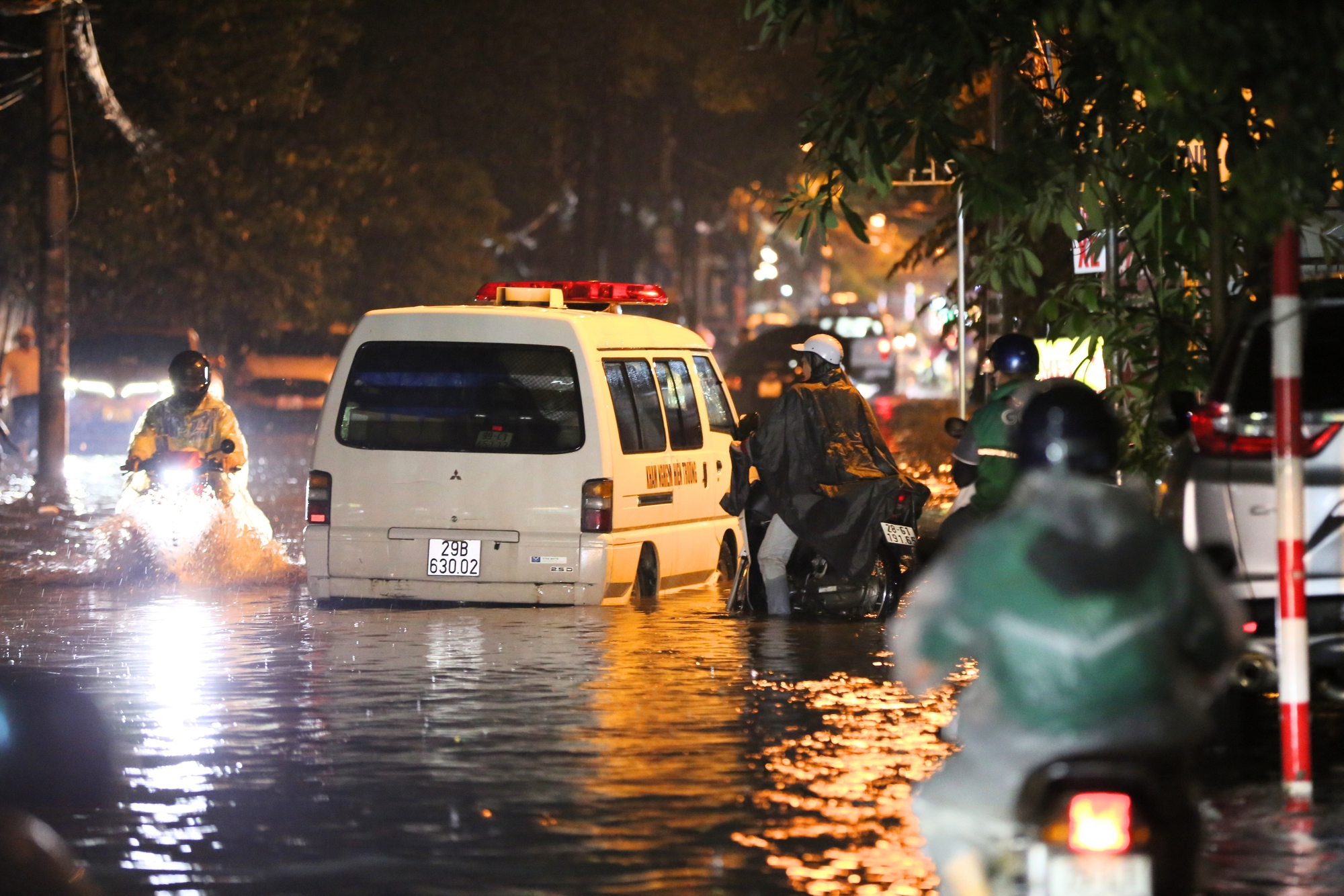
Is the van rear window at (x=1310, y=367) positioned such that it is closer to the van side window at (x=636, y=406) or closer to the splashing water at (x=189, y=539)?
the van side window at (x=636, y=406)

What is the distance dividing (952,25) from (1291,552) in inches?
142

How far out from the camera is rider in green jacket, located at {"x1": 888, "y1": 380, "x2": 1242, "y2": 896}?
411cm

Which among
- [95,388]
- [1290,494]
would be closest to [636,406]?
[1290,494]

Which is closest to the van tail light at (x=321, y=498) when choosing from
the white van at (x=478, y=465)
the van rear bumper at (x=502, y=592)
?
the white van at (x=478, y=465)

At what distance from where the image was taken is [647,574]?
13109 mm

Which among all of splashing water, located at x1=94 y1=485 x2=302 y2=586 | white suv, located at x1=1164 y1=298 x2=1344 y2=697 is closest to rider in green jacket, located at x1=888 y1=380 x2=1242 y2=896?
white suv, located at x1=1164 y1=298 x2=1344 y2=697

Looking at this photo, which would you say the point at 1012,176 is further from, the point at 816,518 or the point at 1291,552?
the point at 1291,552

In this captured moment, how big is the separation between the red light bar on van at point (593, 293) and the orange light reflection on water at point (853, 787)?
4547 mm

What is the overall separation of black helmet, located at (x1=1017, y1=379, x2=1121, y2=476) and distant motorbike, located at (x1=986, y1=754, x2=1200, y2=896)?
650mm

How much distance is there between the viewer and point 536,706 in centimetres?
950

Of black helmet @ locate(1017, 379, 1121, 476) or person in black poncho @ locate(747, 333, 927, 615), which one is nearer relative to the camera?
black helmet @ locate(1017, 379, 1121, 476)

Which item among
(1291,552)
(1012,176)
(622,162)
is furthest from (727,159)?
(1291,552)

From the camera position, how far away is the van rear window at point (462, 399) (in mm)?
12477

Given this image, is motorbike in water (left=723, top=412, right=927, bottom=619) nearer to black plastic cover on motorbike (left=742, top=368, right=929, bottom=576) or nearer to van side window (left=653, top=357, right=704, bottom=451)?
black plastic cover on motorbike (left=742, top=368, right=929, bottom=576)
